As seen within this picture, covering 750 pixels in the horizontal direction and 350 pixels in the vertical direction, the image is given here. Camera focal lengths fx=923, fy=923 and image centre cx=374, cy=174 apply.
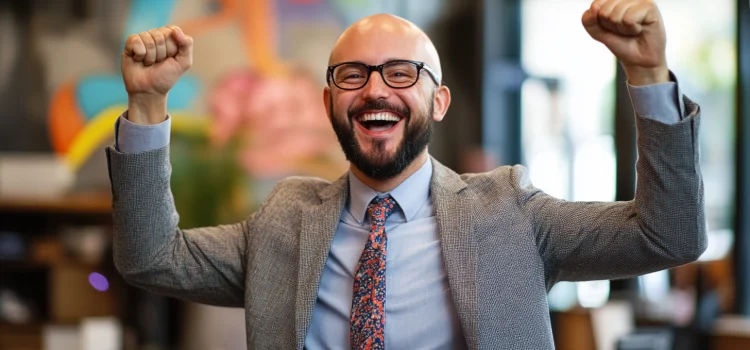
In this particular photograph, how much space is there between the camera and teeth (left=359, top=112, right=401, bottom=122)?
1917 mm

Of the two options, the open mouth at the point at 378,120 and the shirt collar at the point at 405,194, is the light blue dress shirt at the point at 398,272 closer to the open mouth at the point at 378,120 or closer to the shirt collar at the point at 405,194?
the shirt collar at the point at 405,194

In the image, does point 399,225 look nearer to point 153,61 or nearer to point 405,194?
point 405,194

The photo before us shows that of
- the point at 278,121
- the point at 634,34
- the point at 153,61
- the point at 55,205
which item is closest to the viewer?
the point at 634,34

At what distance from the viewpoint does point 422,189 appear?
2004mm

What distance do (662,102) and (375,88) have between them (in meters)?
0.58

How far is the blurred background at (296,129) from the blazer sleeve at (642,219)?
7.18 ft

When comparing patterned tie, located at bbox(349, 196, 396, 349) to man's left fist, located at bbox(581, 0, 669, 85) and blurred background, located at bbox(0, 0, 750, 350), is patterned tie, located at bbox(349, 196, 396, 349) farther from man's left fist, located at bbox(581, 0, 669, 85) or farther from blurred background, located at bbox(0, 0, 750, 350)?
blurred background, located at bbox(0, 0, 750, 350)

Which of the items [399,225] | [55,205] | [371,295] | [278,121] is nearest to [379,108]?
[399,225]

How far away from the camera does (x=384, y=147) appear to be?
1.94 m

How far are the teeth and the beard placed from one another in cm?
1

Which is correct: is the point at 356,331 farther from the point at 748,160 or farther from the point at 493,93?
the point at 493,93

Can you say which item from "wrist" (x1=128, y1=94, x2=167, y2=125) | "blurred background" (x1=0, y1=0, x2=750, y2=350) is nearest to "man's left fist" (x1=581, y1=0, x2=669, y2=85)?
"wrist" (x1=128, y1=94, x2=167, y2=125)

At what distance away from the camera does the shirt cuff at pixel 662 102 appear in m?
1.62

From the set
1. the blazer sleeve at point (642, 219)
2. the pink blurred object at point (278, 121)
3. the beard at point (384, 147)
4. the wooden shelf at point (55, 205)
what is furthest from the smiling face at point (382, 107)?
the pink blurred object at point (278, 121)
